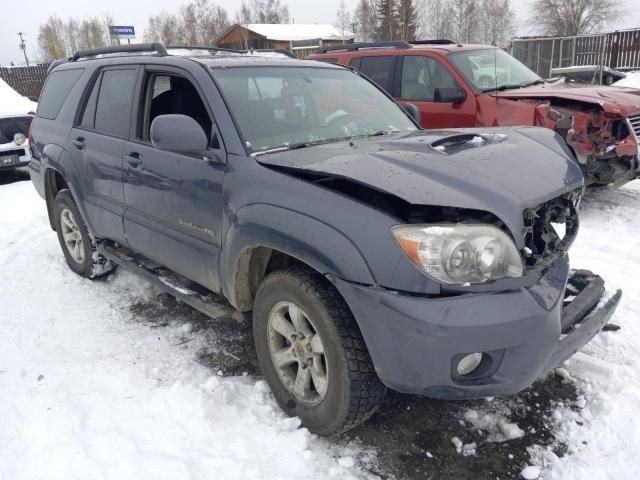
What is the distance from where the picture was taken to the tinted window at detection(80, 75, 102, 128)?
423cm

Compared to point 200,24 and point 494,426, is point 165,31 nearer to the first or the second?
point 200,24

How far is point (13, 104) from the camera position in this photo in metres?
10.4

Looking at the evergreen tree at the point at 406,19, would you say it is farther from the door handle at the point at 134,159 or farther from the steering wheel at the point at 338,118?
the door handle at the point at 134,159

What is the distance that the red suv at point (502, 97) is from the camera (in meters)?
5.80

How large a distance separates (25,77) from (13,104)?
19.0 meters

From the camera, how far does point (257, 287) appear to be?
118 inches

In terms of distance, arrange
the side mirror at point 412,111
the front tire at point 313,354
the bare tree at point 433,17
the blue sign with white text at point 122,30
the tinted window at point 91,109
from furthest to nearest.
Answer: the bare tree at point 433,17 → the blue sign with white text at point 122,30 → the tinted window at point 91,109 → the side mirror at point 412,111 → the front tire at point 313,354

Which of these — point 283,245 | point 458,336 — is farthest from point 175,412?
point 458,336

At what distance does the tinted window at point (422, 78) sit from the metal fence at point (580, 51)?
41.3 ft

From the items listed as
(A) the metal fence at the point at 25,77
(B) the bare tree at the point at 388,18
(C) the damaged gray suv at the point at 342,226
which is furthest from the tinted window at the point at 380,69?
(B) the bare tree at the point at 388,18

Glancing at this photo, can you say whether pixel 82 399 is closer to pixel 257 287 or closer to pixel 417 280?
pixel 257 287

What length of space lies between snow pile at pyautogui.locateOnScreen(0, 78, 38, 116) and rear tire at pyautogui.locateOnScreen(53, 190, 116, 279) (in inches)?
240

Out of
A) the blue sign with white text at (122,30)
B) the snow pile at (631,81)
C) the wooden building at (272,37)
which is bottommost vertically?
the snow pile at (631,81)

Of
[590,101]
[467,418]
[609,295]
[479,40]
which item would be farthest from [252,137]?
[479,40]
